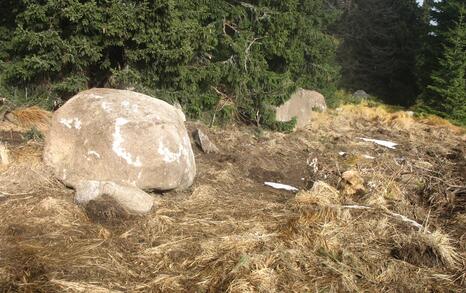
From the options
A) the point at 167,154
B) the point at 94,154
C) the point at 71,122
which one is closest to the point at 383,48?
the point at 167,154

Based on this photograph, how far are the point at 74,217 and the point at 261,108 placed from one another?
555cm

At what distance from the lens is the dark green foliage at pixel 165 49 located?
6.71m

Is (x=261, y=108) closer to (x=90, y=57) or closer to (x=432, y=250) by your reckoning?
(x=90, y=57)

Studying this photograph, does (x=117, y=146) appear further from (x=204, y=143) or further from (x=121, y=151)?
(x=204, y=143)

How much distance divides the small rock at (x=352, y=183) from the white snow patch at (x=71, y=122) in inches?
125

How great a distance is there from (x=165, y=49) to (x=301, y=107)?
16.9 feet

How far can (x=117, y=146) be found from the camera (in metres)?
5.00

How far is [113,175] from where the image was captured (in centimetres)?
495

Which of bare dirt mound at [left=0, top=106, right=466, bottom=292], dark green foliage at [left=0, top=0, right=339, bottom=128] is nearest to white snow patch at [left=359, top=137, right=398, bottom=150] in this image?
dark green foliage at [left=0, top=0, right=339, bottom=128]

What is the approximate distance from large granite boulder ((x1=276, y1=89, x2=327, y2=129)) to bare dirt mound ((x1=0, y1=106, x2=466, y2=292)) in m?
4.19

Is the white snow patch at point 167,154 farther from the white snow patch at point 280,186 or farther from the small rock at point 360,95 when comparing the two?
the small rock at point 360,95

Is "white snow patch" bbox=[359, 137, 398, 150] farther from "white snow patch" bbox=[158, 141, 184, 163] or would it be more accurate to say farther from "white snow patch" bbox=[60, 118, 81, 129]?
"white snow patch" bbox=[60, 118, 81, 129]

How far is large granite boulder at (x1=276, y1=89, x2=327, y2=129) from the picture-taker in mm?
10812

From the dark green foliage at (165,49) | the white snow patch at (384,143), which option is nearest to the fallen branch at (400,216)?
the dark green foliage at (165,49)
